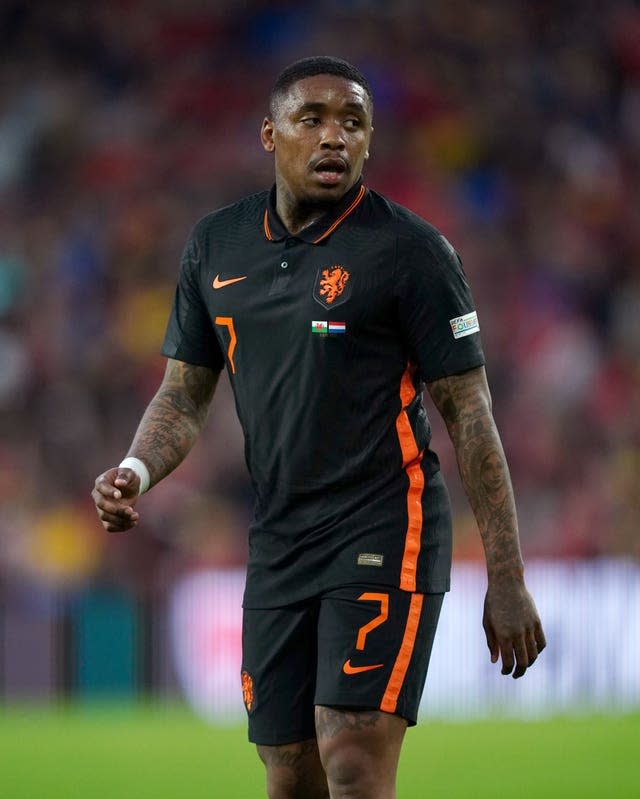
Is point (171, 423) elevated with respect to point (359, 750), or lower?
elevated

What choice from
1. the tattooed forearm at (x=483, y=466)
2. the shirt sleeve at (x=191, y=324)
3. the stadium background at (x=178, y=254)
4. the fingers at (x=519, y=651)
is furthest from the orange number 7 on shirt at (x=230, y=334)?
the stadium background at (x=178, y=254)

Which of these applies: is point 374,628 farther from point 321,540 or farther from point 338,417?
point 338,417

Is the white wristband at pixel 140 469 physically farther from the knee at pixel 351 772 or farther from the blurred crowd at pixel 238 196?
the blurred crowd at pixel 238 196

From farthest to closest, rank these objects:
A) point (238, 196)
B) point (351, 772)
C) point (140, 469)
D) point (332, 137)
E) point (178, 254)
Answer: point (238, 196)
point (178, 254)
point (140, 469)
point (332, 137)
point (351, 772)

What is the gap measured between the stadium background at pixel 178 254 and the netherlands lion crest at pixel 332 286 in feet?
24.1

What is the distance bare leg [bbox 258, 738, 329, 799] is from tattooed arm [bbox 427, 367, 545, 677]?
58 centimetres

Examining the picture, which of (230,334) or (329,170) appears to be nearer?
(329,170)

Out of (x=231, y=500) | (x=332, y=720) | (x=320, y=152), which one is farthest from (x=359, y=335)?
(x=231, y=500)

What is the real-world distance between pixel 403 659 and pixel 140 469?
902 mm

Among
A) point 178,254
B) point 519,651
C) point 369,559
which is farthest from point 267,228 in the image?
point 178,254

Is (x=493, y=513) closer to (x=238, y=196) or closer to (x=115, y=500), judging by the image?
(x=115, y=500)

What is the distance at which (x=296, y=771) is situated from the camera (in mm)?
4422

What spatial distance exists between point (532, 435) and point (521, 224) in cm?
274

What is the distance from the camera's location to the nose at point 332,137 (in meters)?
4.41
